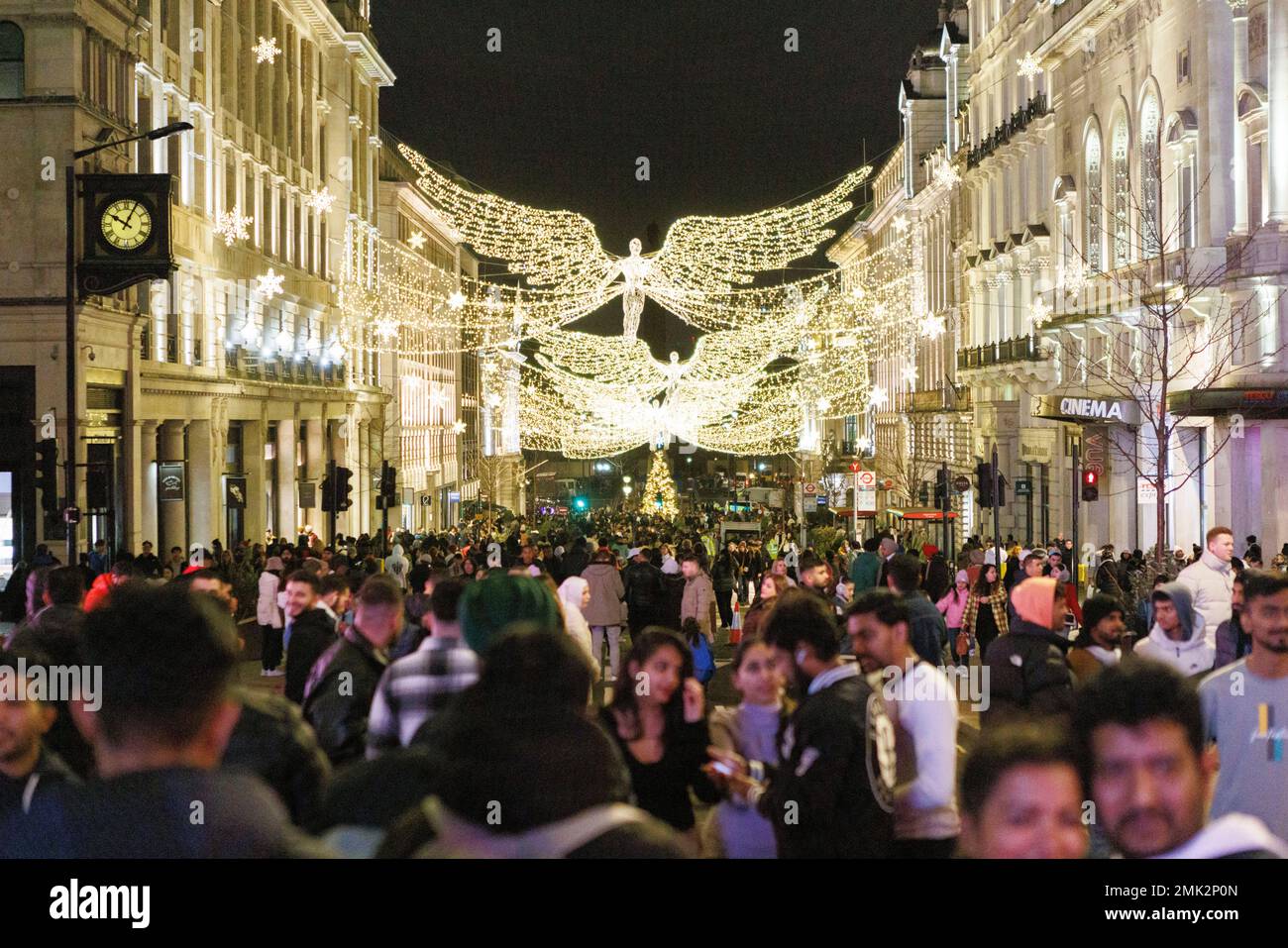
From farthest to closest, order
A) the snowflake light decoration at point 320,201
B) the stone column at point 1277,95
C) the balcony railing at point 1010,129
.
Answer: the snowflake light decoration at point 320,201, the balcony railing at point 1010,129, the stone column at point 1277,95

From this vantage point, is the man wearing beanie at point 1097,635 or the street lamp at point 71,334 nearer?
the man wearing beanie at point 1097,635

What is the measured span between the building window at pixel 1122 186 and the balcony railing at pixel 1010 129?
6.88 meters

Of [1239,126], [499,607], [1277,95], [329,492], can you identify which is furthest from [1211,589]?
[1239,126]

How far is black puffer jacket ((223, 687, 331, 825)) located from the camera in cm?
577

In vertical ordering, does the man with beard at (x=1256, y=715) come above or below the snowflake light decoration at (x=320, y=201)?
below

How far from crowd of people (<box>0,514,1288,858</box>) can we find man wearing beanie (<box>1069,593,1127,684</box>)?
0.02 m

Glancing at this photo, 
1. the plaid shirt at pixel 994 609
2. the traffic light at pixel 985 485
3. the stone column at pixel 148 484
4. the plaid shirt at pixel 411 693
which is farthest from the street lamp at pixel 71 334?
the plaid shirt at pixel 411 693

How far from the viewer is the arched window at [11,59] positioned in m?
31.5

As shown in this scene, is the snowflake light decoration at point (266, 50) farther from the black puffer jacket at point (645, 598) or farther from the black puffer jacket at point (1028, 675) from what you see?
the black puffer jacket at point (1028, 675)

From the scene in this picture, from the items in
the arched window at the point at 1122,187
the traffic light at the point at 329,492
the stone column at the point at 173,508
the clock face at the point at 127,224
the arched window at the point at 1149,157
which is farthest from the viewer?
the stone column at the point at 173,508

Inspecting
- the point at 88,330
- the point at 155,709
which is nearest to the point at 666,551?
the point at 88,330
